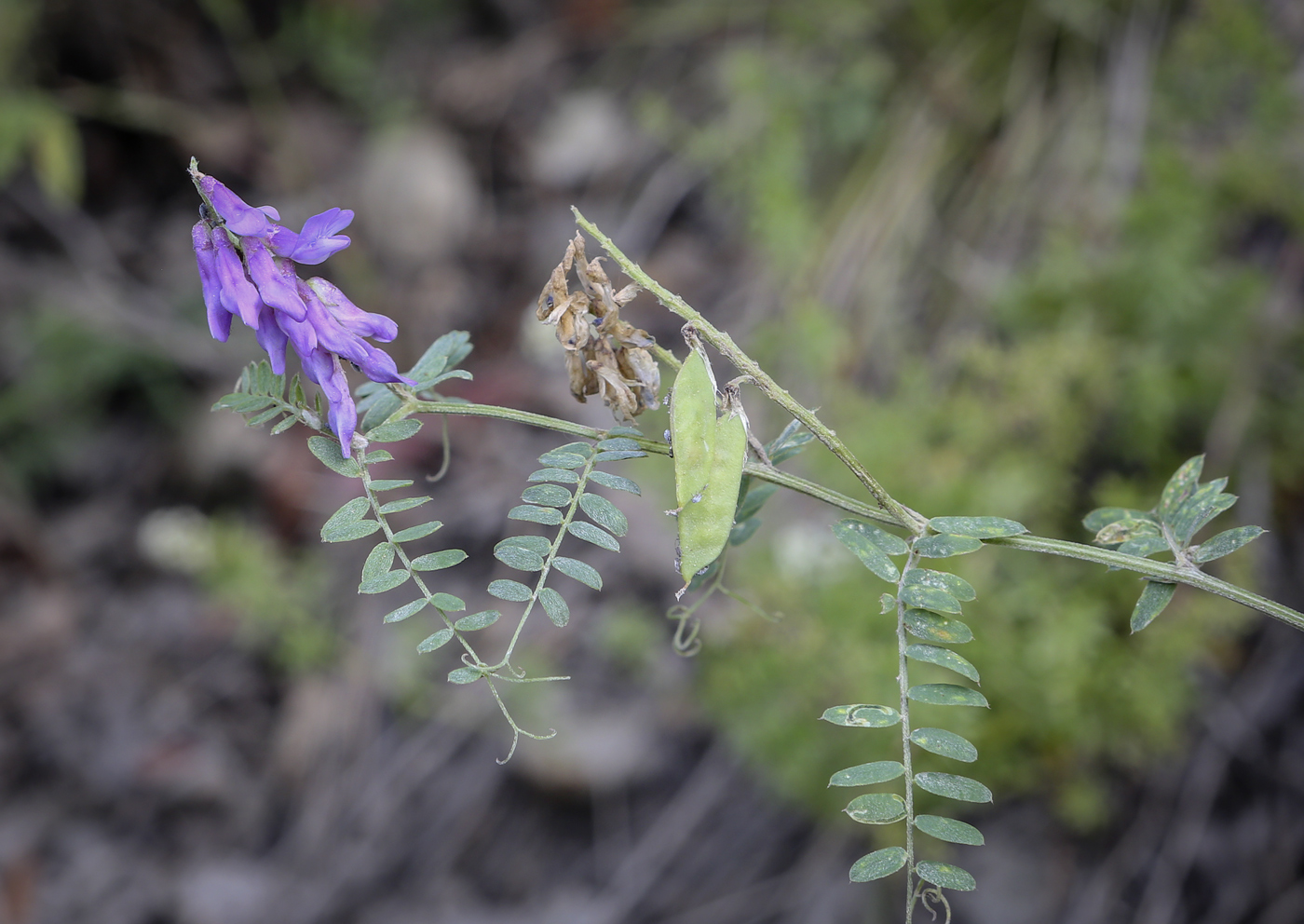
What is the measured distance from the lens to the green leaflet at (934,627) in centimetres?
79

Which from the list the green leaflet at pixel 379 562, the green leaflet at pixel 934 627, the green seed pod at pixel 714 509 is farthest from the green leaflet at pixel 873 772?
the green leaflet at pixel 379 562

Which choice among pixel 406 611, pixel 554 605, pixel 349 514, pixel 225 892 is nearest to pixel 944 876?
pixel 554 605

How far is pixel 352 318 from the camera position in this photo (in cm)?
85

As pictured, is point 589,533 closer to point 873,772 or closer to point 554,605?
point 554,605

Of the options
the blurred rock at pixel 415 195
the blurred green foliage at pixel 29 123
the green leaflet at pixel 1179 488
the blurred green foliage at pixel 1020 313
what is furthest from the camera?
the blurred rock at pixel 415 195

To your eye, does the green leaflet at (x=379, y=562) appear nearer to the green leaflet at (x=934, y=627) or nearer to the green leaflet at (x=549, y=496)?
the green leaflet at (x=549, y=496)

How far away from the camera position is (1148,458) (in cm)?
216

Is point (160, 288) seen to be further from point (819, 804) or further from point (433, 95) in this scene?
point (819, 804)

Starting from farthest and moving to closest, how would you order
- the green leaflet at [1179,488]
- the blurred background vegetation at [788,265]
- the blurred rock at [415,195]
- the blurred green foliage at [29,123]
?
the blurred rock at [415,195], the blurred green foliage at [29,123], the blurred background vegetation at [788,265], the green leaflet at [1179,488]

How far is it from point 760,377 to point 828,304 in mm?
2125

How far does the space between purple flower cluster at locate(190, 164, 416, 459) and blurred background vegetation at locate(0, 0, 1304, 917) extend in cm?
130

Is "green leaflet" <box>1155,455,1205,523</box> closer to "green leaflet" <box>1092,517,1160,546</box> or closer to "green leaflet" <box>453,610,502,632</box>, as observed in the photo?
"green leaflet" <box>1092,517,1160,546</box>

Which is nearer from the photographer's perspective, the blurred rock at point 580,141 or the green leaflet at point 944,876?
the green leaflet at point 944,876

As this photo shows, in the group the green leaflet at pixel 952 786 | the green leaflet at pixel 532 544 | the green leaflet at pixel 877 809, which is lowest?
the green leaflet at pixel 877 809
